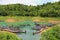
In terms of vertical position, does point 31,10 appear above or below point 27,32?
above

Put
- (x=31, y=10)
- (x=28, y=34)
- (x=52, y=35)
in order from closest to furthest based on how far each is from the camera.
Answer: (x=52, y=35) → (x=28, y=34) → (x=31, y=10)

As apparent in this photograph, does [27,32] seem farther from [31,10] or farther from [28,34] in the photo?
[31,10]

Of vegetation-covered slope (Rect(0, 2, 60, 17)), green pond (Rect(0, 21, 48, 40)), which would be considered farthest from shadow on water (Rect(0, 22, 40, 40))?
vegetation-covered slope (Rect(0, 2, 60, 17))

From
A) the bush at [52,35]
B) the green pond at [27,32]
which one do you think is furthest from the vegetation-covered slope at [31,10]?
the bush at [52,35]

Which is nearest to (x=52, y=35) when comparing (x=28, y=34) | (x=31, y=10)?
(x=28, y=34)

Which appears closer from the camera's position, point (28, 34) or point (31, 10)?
point (28, 34)

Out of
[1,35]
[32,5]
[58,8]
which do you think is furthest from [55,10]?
[1,35]

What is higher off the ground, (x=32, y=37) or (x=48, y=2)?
(x=48, y=2)

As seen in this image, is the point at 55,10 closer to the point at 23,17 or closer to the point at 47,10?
the point at 47,10

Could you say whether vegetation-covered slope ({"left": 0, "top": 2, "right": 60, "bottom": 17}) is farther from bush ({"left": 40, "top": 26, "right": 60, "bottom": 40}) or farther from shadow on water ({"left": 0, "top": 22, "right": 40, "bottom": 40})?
bush ({"left": 40, "top": 26, "right": 60, "bottom": 40})
